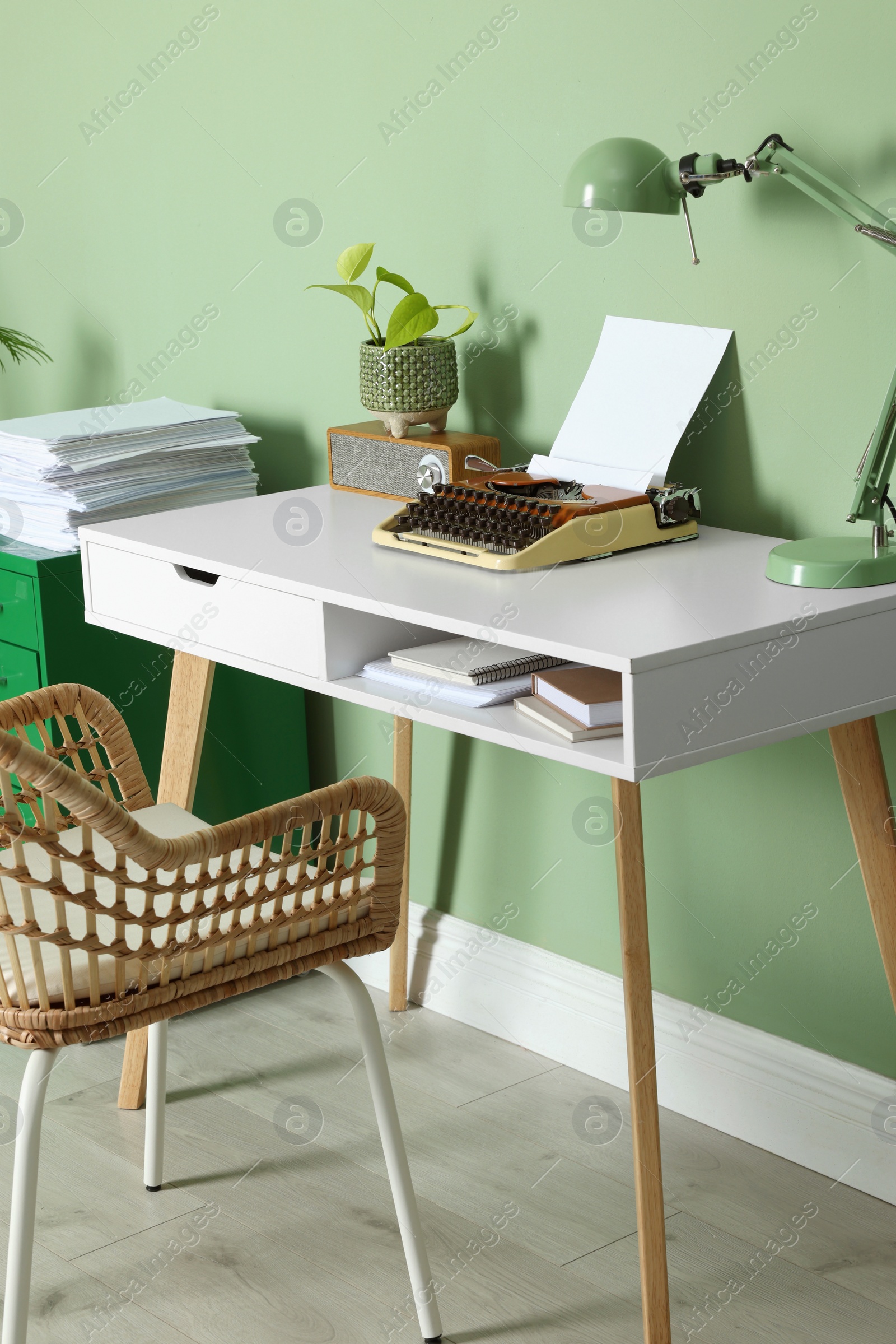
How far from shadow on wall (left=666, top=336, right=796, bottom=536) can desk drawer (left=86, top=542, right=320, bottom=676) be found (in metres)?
0.57

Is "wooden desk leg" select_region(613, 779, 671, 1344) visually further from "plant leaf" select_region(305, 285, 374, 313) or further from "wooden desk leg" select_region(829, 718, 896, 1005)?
"plant leaf" select_region(305, 285, 374, 313)

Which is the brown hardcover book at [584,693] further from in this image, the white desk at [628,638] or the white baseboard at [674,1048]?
the white baseboard at [674,1048]

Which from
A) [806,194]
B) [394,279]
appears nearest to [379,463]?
[394,279]

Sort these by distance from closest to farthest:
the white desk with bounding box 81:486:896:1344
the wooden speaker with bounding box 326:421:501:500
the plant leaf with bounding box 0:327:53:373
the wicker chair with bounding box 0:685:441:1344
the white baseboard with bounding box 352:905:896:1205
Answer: the wicker chair with bounding box 0:685:441:1344, the white desk with bounding box 81:486:896:1344, the white baseboard with bounding box 352:905:896:1205, the wooden speaker with bounding box 326:421:501:500, the plant leaf with bounding box 0:327:53:373

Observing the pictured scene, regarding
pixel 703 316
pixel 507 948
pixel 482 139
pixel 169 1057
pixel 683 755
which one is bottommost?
pixel 169 1057

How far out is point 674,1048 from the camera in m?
2.09

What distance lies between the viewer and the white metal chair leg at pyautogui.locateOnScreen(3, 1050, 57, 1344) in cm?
137

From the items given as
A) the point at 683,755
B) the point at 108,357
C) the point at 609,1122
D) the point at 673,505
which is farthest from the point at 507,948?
the point at 108,357

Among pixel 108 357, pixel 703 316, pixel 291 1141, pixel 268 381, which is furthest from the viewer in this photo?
pixel 108 357

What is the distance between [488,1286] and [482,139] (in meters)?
1.56

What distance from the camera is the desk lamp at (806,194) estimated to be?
5.07 ft

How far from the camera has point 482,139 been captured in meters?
2.10

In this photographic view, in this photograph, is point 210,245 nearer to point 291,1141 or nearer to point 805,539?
point 805,539

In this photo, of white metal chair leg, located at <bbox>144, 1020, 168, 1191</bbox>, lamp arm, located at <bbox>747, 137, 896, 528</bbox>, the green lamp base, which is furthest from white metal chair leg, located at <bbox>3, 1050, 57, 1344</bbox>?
lamp arm, located at <bbox>747, 137, 896, 528</bbox>
